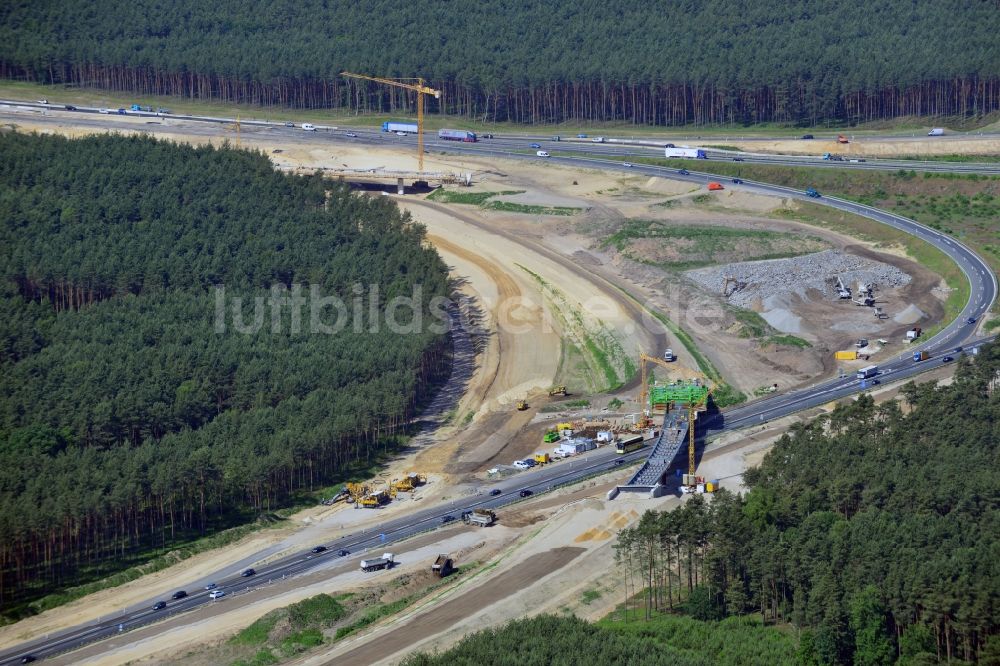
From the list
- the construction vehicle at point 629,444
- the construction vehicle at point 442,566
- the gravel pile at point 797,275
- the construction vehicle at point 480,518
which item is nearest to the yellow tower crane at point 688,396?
the construction vehicle at point 629,444

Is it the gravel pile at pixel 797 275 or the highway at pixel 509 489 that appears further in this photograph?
the gravel pile at pixel 797 275

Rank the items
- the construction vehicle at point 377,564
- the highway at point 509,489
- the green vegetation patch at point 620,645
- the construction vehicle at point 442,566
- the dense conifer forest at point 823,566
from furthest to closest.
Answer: the construction vehicle at point 377,564, the construction vehicle at point 442,566, the highway at point 509,489, the dense conifer forest at point 823,566, the green vegetation patch at point 620,645

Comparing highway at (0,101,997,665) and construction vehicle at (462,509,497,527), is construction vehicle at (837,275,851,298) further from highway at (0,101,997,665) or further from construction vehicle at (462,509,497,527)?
construction vehicle at (462,509,497,527)

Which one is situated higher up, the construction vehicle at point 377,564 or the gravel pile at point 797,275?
the gravel pile at point 797,275

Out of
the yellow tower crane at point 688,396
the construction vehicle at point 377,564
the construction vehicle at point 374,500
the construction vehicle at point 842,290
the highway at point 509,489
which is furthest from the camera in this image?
the construction vehicle at point 842,290

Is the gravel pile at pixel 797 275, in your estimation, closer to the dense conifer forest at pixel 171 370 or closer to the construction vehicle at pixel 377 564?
the dense conifer forest at pixel 171 370

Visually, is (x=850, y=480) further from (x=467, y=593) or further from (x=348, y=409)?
(x=348, y=409)
